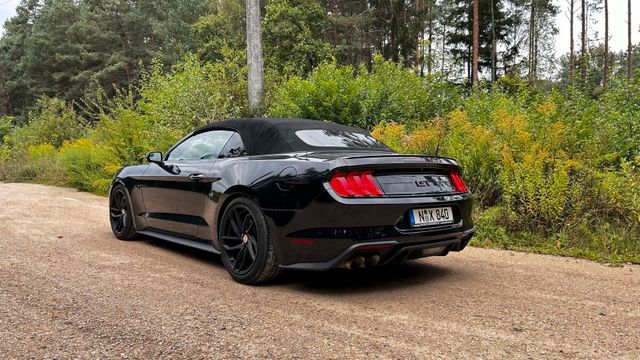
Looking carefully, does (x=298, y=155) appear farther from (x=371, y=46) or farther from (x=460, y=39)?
(x=460, y=39)

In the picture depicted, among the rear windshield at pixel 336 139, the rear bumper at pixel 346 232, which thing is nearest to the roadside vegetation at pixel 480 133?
the rear windshield at pixel 336 139

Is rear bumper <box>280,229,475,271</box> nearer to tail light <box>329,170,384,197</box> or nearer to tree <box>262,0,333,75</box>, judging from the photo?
tail light <box>329,170,384,197</box>

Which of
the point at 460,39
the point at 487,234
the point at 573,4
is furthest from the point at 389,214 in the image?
the point at 573,4

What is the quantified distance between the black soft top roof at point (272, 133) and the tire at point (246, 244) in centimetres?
53

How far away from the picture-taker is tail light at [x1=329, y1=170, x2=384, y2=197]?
3400 mm

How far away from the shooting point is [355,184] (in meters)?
3.43

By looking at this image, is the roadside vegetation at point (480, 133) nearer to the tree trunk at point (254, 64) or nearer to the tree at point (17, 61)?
the tree trunk at point (254, 64)

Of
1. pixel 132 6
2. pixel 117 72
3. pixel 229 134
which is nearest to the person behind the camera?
pixel 229 134

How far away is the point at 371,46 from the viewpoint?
3428 centimetres

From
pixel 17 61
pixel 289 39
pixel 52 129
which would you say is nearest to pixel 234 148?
pixel 52 129

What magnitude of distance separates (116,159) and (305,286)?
29.6 ft

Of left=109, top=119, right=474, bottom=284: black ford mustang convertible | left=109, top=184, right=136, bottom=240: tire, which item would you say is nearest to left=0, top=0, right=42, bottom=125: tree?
left=109, top=184, right=136, bottom=240: tire

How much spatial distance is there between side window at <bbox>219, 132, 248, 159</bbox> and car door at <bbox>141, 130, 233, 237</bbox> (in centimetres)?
8

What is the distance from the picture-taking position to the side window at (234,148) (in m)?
4.32
